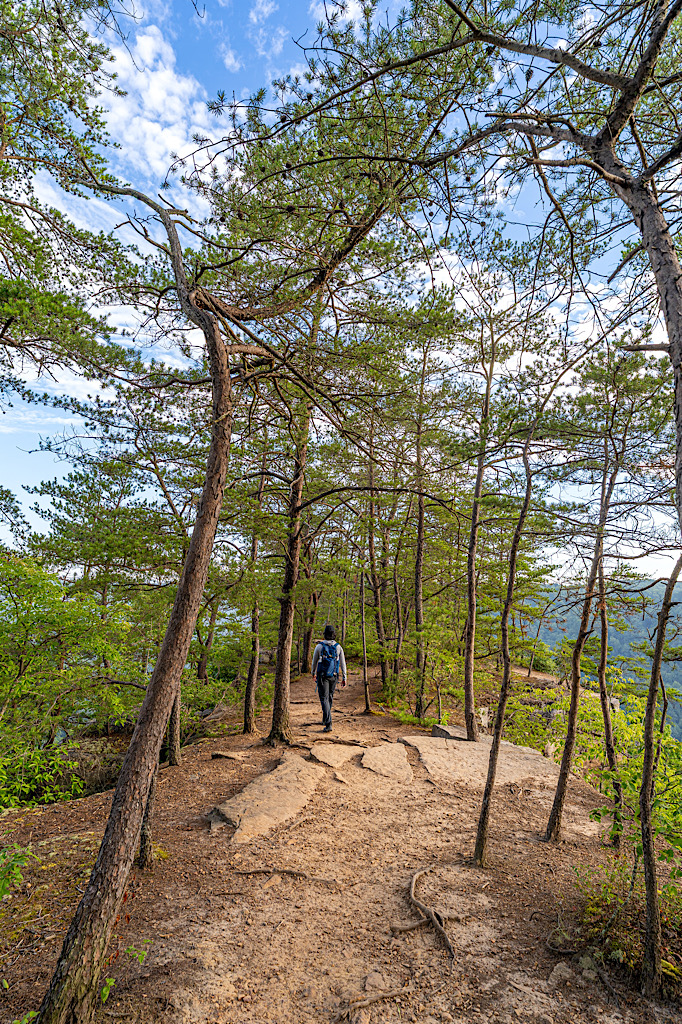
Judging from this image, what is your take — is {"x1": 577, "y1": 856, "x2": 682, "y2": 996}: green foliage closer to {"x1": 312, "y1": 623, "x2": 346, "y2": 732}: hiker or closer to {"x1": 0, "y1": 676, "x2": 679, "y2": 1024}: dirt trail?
{"x1": 0, "y1": 676, "x2": 679, "y2": 1024}: dirt trail

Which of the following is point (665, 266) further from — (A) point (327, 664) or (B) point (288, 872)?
(A) point (327, 664)

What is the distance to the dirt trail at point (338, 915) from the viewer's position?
270cm

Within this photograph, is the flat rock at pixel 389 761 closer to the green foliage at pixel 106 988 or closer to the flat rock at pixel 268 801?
the flat rock at pixel 268 801

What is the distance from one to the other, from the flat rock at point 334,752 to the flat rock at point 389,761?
0.85 feet

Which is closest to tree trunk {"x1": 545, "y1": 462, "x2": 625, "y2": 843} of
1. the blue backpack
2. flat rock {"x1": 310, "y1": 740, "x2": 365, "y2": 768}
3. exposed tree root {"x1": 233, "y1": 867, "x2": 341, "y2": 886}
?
exposed tree root {"x1": 233, "y1": 867, "x2": 341, "y2": 886}

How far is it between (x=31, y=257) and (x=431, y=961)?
24.1 ft

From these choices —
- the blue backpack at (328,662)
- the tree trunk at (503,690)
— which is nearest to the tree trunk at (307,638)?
the blue backpack at (328,662)

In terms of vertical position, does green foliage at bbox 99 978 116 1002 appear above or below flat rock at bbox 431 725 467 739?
below

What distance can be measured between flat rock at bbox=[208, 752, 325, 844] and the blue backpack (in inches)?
75.0

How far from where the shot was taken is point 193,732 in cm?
951

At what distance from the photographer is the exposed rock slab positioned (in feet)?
22.0

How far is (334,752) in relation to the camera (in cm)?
730

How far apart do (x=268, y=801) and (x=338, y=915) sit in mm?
1998

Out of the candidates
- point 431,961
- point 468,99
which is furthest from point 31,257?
point 431,961
